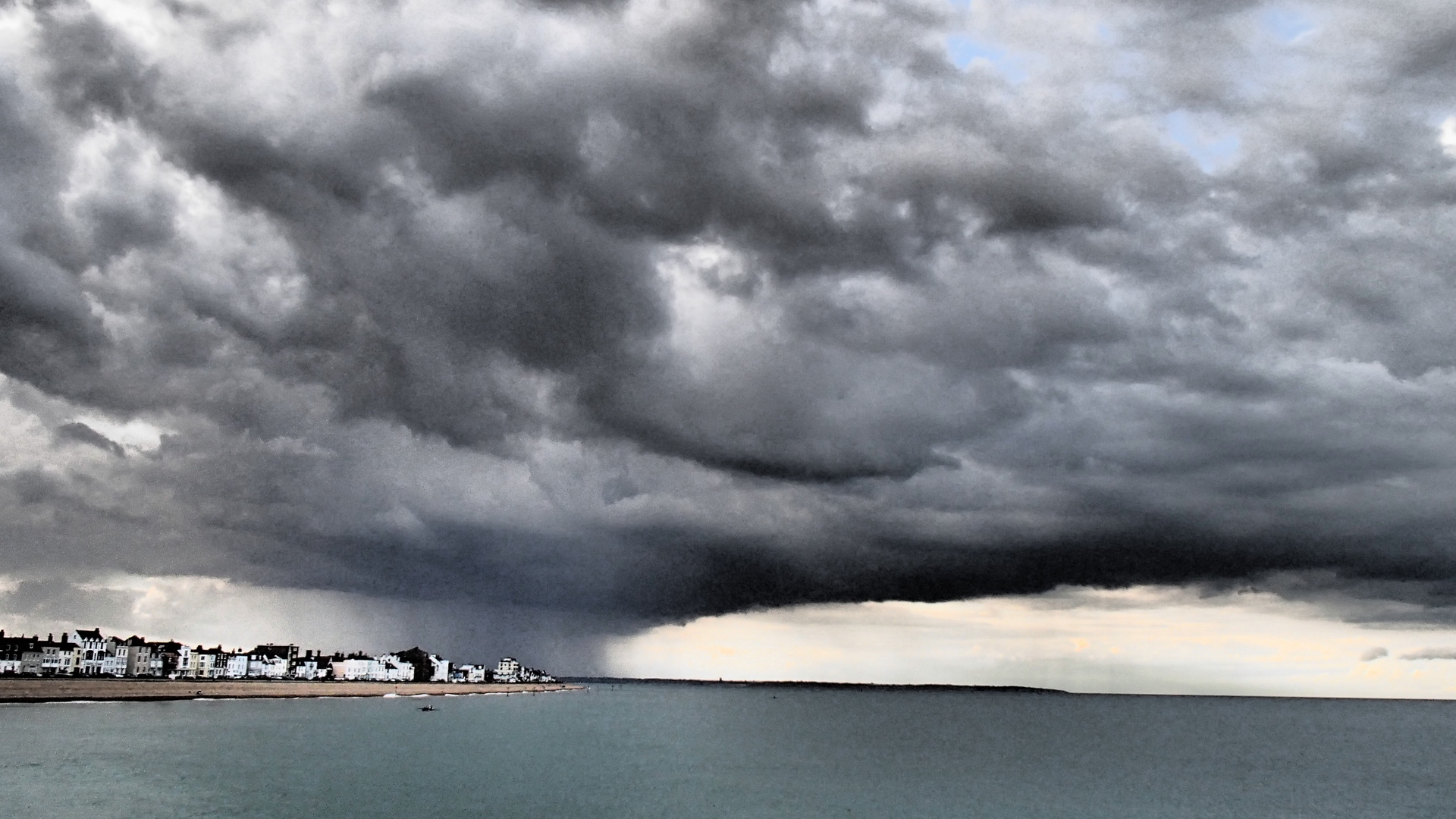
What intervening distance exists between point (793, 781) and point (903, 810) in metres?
19.6

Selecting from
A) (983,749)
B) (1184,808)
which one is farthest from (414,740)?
(1184,808)

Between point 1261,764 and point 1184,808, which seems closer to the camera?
point 1184,808

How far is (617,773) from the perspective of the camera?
3600 inches

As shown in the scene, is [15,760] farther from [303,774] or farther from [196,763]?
[303,774]

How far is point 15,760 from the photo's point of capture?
3095 inches

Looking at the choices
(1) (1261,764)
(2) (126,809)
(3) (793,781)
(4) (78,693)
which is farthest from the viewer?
(4) (78,693)

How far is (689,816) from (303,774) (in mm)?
31950

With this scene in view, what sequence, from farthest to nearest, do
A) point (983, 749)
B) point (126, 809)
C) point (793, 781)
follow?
point (983, 749) → point (793, 781) → point (126, 809)

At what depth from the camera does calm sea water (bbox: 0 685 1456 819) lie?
6800 centimetres

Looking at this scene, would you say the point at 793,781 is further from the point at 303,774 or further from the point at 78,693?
the point at 78,693

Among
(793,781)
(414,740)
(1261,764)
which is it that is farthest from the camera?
(1261,764)

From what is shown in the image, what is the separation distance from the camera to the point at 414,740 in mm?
120750

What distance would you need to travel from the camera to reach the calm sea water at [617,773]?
68000mm

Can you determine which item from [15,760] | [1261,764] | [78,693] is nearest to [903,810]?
[15,760]
